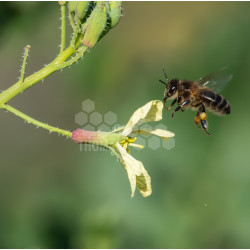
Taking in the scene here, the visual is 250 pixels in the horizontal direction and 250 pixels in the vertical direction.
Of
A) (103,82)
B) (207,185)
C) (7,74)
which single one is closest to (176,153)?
(207,185)

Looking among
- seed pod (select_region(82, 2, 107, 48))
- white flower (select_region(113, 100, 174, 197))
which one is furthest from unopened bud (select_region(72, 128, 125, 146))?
seed pod (select_region(82, 2, 107, 48))

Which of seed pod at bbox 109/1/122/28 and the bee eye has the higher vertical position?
seed pod at bbox 109/1/122/28

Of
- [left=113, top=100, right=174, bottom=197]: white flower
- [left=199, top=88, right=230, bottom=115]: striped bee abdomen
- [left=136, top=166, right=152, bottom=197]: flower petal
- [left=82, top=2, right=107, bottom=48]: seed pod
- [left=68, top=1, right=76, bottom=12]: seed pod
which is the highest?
[left=68, top=1, right=76, bottom=12]: seed pod

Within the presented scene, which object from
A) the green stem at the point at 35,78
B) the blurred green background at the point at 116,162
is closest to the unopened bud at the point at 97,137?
the green stem at the point at 35,78

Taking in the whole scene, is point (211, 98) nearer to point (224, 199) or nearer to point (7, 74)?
point (224, 199)

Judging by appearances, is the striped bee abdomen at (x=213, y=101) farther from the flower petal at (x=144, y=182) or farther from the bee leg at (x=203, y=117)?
the flower petal at (x=144, y=182)

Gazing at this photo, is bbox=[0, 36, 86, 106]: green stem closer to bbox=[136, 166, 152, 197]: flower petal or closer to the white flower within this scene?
the white flower

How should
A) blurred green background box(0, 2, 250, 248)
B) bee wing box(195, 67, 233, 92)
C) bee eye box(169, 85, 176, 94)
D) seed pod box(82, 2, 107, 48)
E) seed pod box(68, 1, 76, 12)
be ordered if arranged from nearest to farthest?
seed pod box(82, 2, 107, 48) < seed pod box(68, 1, 76, 12) < bee eye box(169, 85, 176, 94) < bee wing box(195, 67, 233, 92) < blurred green background box(0, 2, 250, 248)
